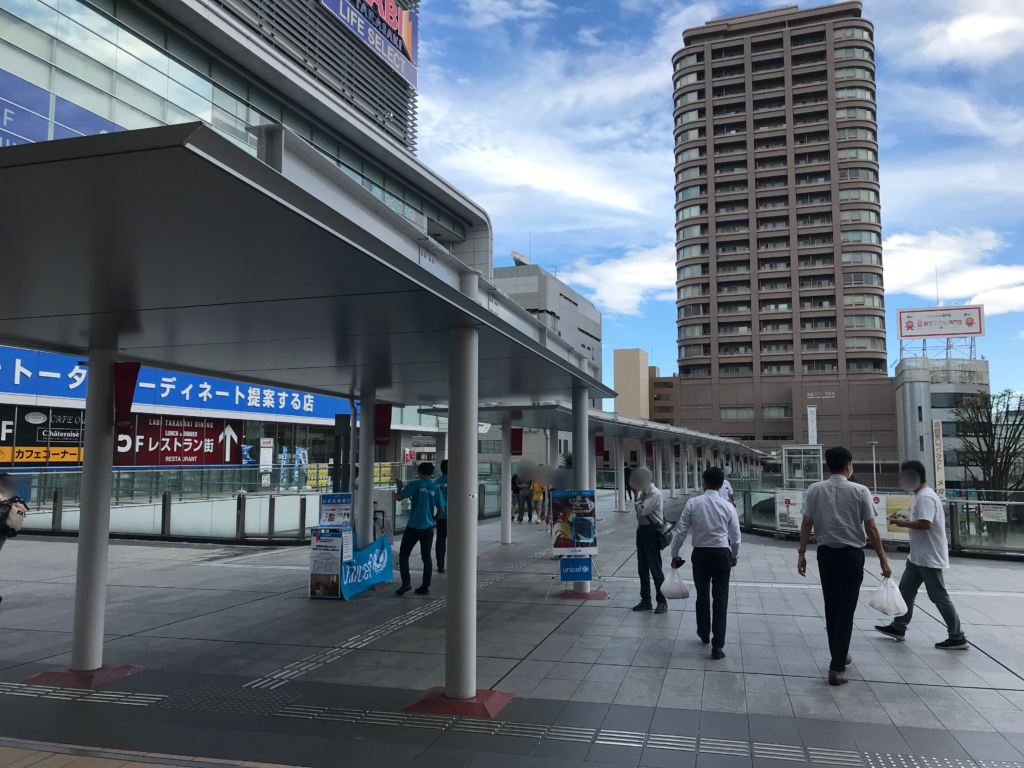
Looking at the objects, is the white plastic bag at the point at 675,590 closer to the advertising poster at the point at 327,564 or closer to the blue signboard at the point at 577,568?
the blue signboard at the point at 577,568

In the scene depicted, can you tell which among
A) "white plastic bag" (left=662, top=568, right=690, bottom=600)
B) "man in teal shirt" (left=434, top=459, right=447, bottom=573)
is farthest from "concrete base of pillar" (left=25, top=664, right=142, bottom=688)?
"white plastic bag" (left=662, top=568, right=690, bottom=600)

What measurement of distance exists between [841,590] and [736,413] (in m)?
81.8

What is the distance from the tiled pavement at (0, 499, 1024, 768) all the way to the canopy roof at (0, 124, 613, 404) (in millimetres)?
2868

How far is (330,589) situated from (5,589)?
4812mm

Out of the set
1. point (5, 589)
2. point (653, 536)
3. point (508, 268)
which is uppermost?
point (508, 268)

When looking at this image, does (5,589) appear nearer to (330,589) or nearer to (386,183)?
(330,589)

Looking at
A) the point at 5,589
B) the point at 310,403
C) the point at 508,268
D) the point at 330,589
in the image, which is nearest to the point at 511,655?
the point at 330,589

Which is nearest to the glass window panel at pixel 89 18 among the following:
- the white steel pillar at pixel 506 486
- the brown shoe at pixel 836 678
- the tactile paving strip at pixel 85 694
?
the white steel pillar at pixel 506 486

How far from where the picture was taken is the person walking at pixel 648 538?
880cm

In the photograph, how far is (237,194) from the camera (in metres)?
3.15

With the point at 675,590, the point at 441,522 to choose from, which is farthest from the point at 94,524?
the point at 675,590

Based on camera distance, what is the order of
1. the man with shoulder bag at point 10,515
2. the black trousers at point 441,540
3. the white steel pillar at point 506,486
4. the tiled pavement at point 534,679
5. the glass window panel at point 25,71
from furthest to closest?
the glass window panel at point 25,71 < the white steel pillar at point 506,486 < the black trousers at point 441,540 < the man with shoulder bag at point 10,515 < the tiled pavement at point 534,679

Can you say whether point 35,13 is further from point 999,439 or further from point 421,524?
point 999,439

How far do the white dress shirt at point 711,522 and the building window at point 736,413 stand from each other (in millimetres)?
80604
